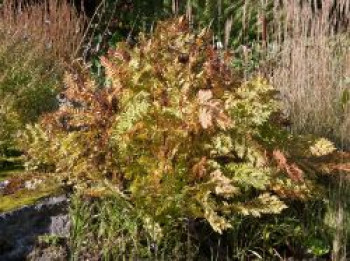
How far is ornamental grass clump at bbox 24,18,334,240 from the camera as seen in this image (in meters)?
3.82

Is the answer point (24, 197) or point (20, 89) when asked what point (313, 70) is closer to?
point (20, 89)

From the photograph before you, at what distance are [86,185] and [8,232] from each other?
0.52 m

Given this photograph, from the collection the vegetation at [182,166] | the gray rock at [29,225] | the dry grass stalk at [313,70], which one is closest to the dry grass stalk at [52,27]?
the dry grass stalk at [313,70]

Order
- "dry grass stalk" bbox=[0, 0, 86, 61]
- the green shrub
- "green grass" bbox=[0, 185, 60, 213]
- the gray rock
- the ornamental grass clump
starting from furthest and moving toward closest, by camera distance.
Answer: "dry grass stalk" bbox=[0, 0, 86, 61], the green shrub, "green grass" bbox=[0, 185, 60, 213], the gray rock, the ornamental grass clump

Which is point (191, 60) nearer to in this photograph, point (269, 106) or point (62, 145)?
point (269, 106)

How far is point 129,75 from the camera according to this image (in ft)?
13.4

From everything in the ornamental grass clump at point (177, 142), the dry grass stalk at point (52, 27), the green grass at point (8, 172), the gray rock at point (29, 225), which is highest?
the dry grass stalk at point (52, 27)

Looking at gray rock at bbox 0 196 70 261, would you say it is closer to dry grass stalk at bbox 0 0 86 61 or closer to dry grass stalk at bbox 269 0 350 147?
dry grass stalk at bbox 269 0 350 147

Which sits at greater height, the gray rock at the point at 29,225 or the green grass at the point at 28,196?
the green grass at the point at 28,196

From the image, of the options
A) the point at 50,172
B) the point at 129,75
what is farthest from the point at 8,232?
the point at 129,75

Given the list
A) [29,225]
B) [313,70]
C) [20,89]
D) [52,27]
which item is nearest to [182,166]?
[29,225]

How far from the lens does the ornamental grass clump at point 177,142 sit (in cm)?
382

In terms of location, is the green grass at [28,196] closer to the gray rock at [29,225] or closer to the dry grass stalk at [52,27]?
the gray rock at [29,225]

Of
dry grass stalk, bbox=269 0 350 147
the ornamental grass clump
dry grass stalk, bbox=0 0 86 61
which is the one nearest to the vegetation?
the ornamental grass clump
